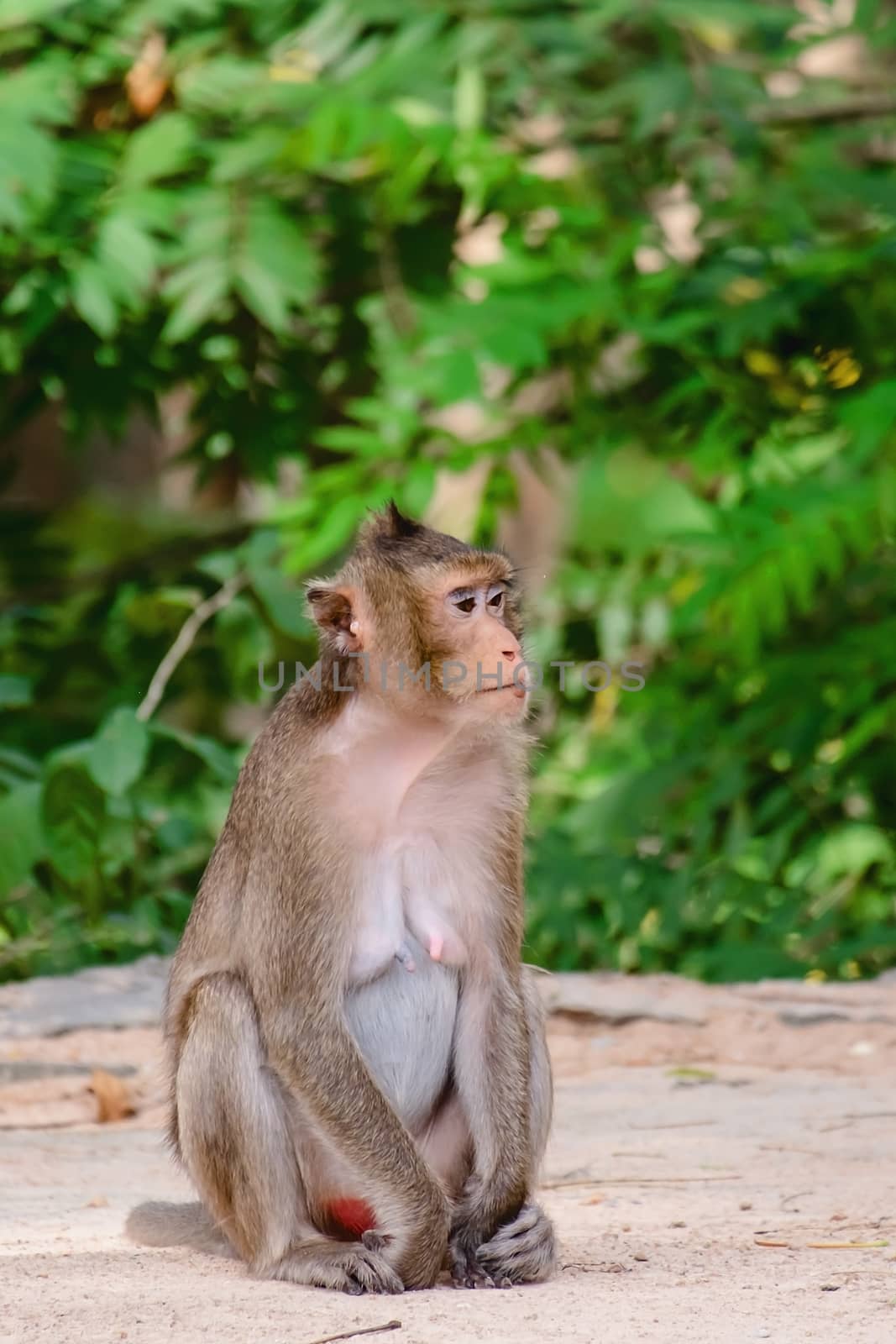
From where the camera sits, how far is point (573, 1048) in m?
5.91

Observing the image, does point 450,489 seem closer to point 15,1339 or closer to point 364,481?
point 364,481

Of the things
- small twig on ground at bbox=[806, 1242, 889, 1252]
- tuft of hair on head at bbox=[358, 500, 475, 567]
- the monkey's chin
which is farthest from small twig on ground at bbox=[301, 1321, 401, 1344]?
tuft of hair on head at bbox=[358, 500, 475, 567]

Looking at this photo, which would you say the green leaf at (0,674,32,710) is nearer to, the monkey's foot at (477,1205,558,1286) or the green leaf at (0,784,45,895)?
the green leaf at (0,784,45,895)

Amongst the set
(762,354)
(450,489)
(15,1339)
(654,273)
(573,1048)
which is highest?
(15,1339)

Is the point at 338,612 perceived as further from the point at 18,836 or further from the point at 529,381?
the point at 529,381

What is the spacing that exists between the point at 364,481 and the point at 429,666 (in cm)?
337

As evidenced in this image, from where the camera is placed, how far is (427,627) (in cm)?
369

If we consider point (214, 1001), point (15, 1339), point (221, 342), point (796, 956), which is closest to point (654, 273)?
point (221, 342)

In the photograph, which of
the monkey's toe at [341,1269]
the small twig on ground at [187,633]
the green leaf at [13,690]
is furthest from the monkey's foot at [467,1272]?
the green leaf at [13,690]

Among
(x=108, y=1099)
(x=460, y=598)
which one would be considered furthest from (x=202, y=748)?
(x=460, y=598)

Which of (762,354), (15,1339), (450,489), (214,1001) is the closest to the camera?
(15,1339)

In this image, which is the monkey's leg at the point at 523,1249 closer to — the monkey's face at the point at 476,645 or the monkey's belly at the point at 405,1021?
the monkey's belly at the point at 405,1021

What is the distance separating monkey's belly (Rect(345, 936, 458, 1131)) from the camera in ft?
12.3

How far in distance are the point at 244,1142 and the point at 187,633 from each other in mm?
3515
